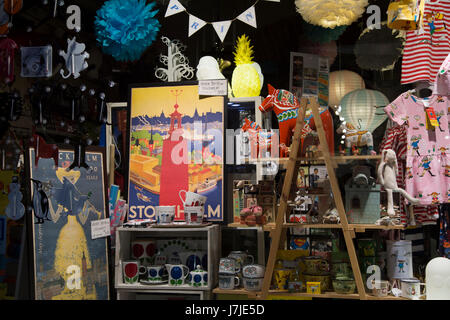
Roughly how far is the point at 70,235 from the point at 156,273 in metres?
0.54

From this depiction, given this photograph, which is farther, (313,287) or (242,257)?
(242,257)

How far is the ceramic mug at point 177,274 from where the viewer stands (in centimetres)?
262

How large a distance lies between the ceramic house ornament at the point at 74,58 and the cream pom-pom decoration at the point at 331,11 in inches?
44.4

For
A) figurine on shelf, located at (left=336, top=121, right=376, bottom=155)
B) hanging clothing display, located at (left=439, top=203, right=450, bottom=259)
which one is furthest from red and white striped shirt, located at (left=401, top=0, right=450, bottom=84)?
hanging clothing display, located at (left=439, top=203, right=450, bottom=259)

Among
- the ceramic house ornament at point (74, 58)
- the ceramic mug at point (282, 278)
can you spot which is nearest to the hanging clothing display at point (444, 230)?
the ceramic mug at point (282, 278)

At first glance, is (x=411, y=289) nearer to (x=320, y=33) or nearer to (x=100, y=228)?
(x=320, y=33)

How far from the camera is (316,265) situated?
99.1 inches

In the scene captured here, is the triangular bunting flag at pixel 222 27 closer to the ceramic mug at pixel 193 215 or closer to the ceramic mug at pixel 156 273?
the ceramic mug at pixel 193 215

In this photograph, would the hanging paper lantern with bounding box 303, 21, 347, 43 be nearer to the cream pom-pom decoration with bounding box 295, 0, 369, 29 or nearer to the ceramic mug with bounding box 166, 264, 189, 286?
the cream pom-pom decoration with bounding box 295, 0, 369, 29

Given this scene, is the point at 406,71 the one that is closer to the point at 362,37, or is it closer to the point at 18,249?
the point at 362,37

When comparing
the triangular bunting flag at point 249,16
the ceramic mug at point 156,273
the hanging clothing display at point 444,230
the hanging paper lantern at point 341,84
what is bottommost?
the ceramic mug at point 156,273

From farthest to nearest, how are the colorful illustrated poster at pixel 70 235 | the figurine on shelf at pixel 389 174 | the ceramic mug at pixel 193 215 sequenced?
the ceramic mug at pixel 193 215 → the figurine on shelf at pixel 389 174 → the colorful illustrated poster at pixel 70 235

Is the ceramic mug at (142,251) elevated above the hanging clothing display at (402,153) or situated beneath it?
situated beneath

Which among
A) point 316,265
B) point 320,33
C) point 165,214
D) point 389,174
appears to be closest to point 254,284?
point 316,265
